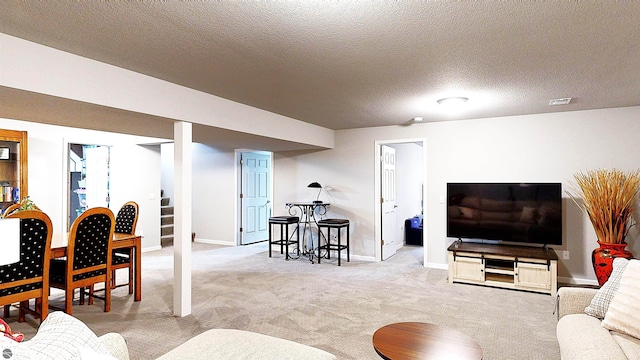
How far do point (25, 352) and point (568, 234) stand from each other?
5515 mm

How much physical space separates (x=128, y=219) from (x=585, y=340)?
459 centimetres

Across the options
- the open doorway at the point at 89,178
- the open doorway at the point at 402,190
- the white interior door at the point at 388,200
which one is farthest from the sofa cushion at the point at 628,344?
the open doorway at the point at 89,178

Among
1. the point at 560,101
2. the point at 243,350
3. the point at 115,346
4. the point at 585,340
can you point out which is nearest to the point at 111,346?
the point at 115,346

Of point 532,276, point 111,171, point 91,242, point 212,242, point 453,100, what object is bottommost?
point 212,242

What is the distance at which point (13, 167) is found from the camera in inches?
199

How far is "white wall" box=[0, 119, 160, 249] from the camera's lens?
5.45 metres

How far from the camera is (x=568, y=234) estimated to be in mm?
4750

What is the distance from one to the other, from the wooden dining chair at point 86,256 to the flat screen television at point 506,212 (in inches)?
169

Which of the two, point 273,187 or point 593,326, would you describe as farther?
point 273,187

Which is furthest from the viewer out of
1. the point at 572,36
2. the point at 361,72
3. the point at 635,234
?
the point at 635,234

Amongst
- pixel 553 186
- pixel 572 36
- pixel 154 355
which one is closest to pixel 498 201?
pixel 553 186

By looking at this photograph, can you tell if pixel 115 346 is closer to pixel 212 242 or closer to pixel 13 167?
pixel 13 167

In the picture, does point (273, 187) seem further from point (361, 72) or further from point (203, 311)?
point (361, 72)

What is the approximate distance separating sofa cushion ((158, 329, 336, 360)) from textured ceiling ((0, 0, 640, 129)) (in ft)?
5.79
